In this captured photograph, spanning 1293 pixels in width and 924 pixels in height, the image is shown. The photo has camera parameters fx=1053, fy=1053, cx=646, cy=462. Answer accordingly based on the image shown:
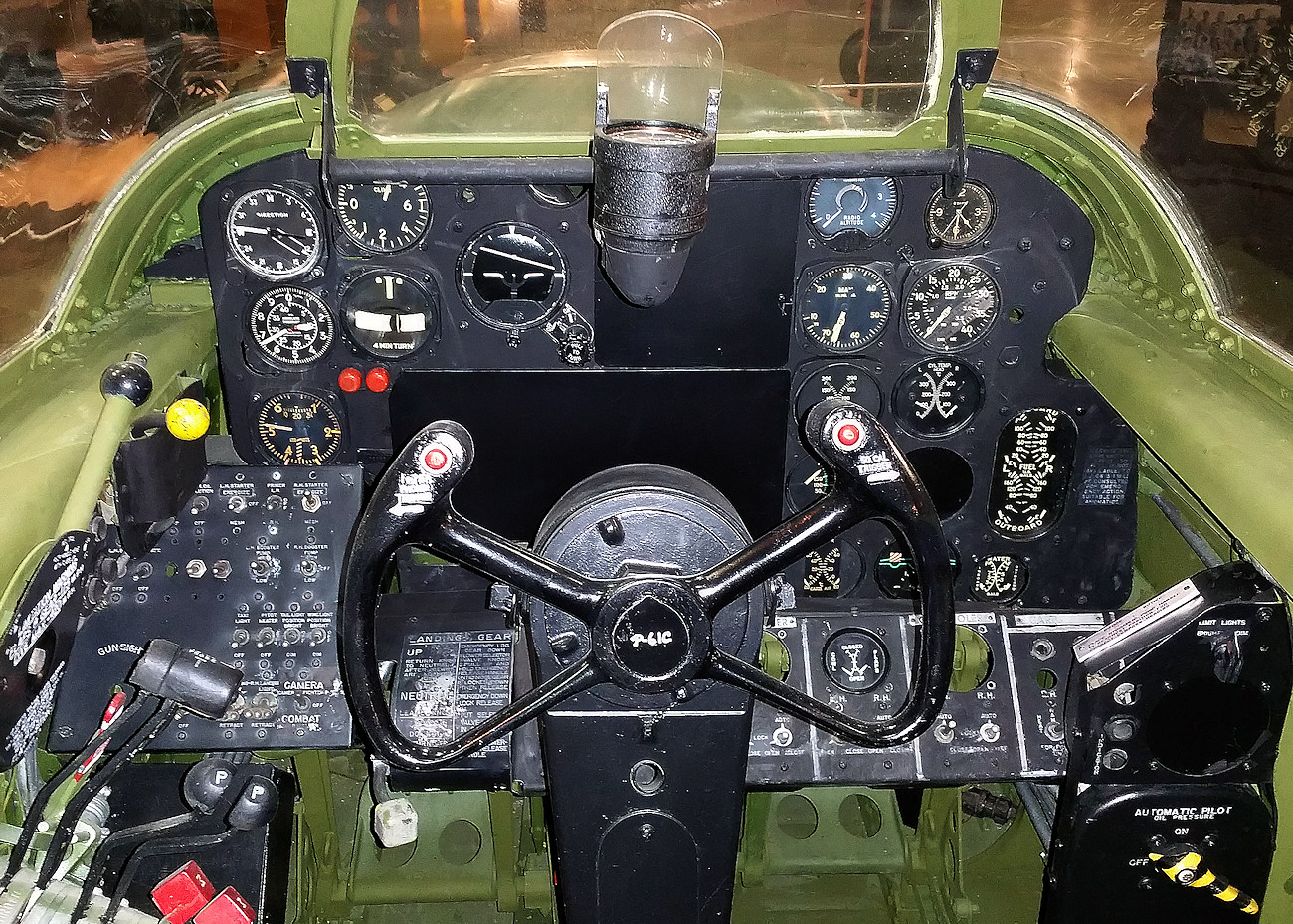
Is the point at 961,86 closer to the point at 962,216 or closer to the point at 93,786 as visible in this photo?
the point at 962,216

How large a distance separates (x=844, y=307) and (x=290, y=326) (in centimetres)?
131

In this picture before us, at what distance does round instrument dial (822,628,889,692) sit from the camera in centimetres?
213

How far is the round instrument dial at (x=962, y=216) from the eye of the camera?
2.39 meters

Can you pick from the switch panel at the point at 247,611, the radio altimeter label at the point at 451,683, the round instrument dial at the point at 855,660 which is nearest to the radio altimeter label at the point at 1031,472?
the round instrument dial at the point at 855,660

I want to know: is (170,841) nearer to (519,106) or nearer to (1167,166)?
(519,106)

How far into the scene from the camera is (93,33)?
2240 millimetres

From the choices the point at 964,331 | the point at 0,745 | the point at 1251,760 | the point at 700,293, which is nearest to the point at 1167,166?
the point at 964,331

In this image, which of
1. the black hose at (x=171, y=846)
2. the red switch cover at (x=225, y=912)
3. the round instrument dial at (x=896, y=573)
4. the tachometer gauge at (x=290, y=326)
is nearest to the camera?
the black hose at (x=171, y=846)

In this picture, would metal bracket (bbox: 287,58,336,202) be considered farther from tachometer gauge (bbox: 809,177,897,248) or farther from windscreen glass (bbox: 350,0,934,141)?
tachometer gauge (bbox: 809,177,897,248)

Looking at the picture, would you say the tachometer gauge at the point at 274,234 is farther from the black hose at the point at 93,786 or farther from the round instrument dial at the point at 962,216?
the round instrument dial at the point at 962,216

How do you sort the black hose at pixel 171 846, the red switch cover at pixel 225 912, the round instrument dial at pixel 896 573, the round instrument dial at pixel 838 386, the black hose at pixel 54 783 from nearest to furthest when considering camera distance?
the black hose at pixel 54 783 → the black hose at pixel 171 846 → the red switch cover at pixel 225 912 → the round instrument dial at pixel 838 386 → the round instrument dial at pixel 896 573

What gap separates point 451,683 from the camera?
6.75ft

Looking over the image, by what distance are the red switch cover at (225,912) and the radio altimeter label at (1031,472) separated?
1928 mm

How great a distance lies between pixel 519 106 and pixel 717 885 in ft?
4.97
